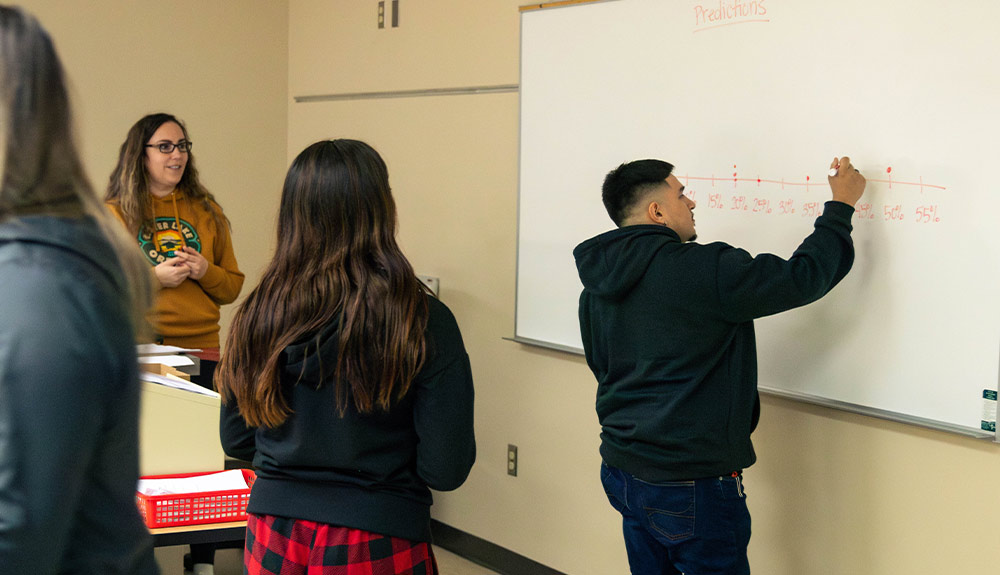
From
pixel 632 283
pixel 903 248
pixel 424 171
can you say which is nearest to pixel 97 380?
pixel 632 283

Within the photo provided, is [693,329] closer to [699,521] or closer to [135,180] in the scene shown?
[699,521]

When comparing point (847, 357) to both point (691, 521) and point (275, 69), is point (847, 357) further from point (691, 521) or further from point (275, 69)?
point (275, 69)

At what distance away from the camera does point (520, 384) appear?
11.7ft

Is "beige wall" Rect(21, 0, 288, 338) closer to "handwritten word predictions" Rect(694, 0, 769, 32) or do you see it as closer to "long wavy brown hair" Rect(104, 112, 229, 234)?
"long wavy brown hair" Rect(104, 112, 229, 234)

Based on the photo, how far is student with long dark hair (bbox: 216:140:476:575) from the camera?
1603 millimetres

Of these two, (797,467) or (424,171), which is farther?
(424,171)

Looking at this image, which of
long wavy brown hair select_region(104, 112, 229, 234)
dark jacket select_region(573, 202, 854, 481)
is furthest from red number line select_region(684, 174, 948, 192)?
long wavy brown hair select_region(104, 112, 229, 234)

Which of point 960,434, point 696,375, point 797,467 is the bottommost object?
point 797,467

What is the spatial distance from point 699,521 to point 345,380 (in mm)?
944

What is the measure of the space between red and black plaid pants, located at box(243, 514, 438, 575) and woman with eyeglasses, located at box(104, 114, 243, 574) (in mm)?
1624

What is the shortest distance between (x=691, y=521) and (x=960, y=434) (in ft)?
2.23

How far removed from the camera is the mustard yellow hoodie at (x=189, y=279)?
3.38 m

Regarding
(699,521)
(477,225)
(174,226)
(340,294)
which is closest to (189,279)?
(174,226)

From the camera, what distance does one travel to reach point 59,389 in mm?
794
